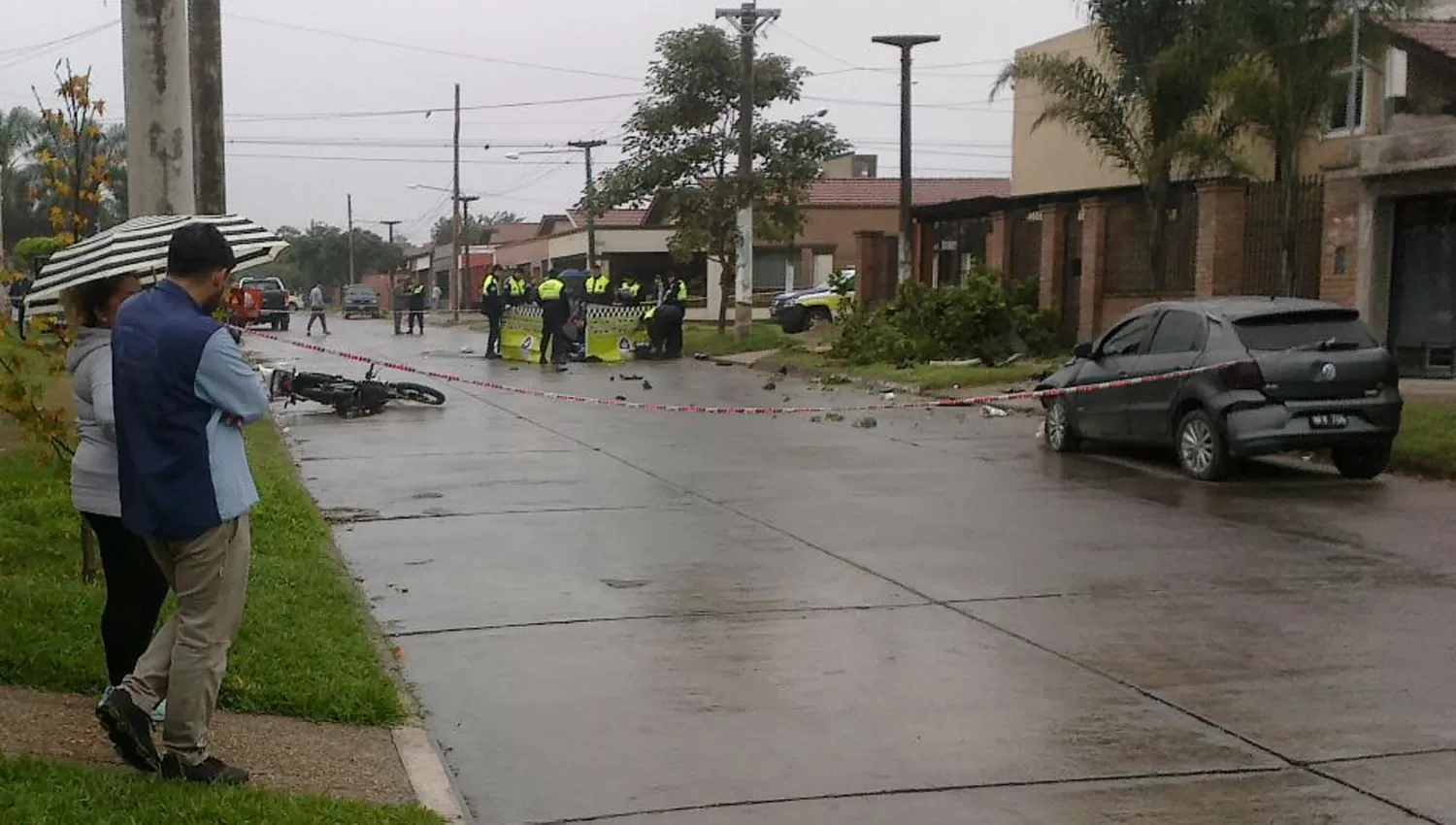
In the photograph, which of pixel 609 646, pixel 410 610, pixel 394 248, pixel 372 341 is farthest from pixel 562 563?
pixel 394 248

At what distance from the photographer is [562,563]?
382 inches

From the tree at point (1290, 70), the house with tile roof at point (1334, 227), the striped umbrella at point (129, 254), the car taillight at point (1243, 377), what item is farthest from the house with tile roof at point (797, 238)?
the striped umbrella at point (129, 254)

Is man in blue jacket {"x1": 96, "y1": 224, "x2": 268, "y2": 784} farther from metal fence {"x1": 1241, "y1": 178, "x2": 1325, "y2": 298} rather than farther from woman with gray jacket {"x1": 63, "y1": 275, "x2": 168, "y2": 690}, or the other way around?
metal fence {"x1": 1241, "y1": 178, "x2": 1325, "y2": 298}

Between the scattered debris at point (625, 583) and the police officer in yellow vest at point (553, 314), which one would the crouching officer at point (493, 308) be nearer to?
the police officer in yellow vest at point (553, 314)

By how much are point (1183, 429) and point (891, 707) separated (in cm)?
795

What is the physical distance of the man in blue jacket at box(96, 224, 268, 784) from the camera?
15.9 feet

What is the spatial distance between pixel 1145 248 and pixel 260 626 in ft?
70.3

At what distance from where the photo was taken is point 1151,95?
2417 cm

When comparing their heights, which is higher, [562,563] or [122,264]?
[122,264]

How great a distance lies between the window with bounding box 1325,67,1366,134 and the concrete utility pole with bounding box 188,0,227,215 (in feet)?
45.4

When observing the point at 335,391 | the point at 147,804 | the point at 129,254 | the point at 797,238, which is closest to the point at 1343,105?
the point at 335,391

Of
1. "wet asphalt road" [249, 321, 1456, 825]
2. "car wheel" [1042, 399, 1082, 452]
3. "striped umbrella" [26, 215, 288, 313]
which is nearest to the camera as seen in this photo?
"wet asphalt road" [249, 321, 1456, 825]

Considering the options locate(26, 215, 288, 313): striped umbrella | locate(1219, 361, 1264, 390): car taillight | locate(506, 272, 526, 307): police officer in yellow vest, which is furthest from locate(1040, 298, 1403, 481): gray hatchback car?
locate(506, 272, 526, 307): police officer in yellow vest

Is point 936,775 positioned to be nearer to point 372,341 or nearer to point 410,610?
point 410,610
